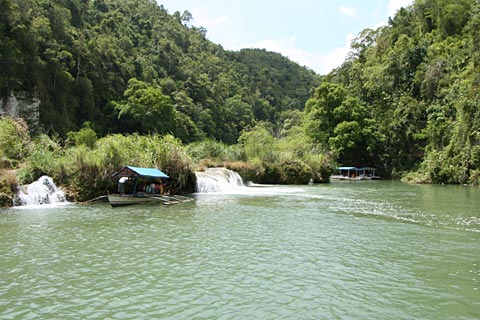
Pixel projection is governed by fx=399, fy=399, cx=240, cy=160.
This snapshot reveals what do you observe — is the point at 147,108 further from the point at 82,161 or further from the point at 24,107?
the point at 82,161

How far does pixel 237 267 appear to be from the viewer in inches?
366

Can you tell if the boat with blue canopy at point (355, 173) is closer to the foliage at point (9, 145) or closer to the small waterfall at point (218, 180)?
the small waterfall at point (218, 180)

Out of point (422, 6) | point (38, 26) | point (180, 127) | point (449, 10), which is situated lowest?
point (180, 127)

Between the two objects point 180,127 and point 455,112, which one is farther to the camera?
point 180,127

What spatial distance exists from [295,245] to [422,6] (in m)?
66.1

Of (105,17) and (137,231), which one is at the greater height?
(105,17)

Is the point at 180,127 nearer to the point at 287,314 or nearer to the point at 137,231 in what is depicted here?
the point at 137,231

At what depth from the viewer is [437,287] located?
314 inches

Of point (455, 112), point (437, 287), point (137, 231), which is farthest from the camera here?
point (455, 112)

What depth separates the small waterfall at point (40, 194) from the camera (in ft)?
63.1

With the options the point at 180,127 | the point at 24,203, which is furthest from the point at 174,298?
the point at 180,127

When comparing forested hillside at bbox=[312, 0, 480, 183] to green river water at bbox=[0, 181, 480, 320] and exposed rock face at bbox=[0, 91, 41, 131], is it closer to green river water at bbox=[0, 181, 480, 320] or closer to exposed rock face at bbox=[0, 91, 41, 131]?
green river water at bbox=[0, 181, 480, 320]

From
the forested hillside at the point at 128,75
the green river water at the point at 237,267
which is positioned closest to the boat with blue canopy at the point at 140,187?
the green river water at the point at 237,267

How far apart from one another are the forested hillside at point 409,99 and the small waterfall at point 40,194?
38.3 meters
